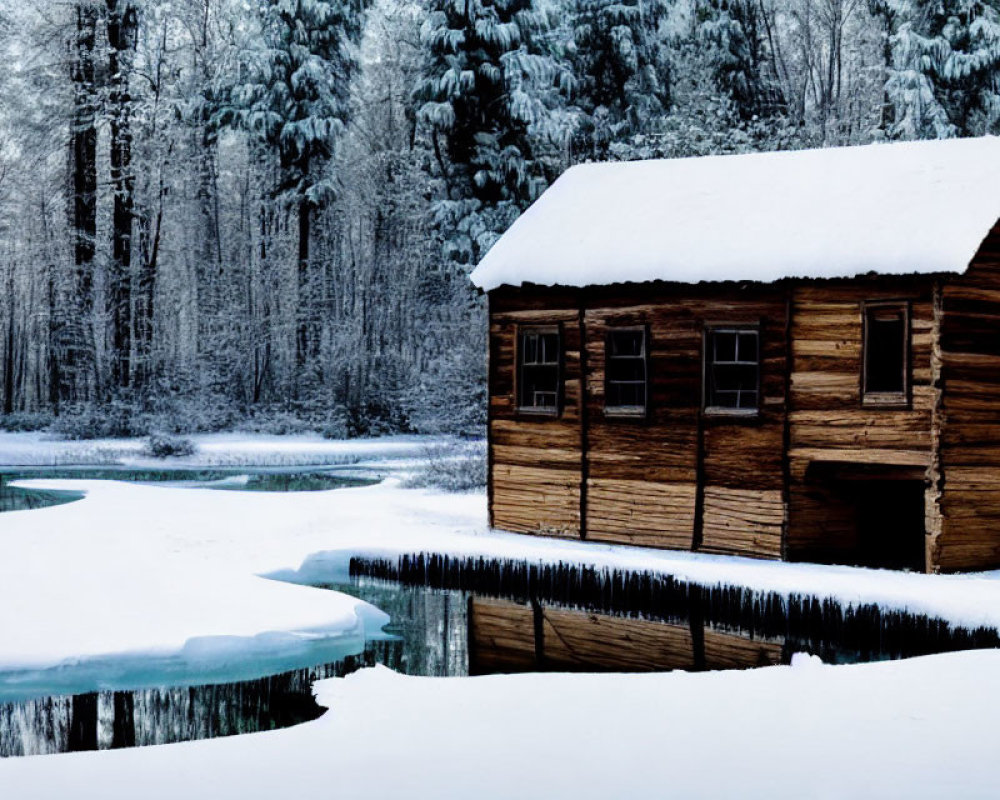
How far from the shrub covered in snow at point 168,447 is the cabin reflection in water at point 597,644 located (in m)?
20.5

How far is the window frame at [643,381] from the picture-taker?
65.6 feet

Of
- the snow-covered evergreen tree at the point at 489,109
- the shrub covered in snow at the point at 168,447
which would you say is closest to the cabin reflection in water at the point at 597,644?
the shrub covered in snow at the point at 168,447

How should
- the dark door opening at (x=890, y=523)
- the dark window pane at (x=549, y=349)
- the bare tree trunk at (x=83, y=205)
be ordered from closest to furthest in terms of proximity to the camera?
1. the dark door opening at (x=890, y=523)
2. the dark window pane at (x=549, y=349)
3. the bare tree trunk at (x=83, y=205)

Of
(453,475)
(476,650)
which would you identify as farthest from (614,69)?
(476,650)

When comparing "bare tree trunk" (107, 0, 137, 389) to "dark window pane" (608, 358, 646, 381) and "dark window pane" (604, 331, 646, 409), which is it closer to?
"dark window pane" (604, 331, 646, 409)

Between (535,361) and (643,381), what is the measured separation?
2025 mm

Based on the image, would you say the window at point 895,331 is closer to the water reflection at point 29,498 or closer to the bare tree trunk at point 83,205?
the water reflection at point 29,498

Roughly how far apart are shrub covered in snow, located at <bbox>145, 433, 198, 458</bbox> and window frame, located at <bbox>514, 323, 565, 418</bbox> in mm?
17253

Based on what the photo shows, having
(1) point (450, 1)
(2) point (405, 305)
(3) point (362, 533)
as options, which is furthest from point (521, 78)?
(3) point (362, 533)

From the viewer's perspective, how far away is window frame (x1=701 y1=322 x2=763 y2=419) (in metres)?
18.9

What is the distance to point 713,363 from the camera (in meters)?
19.5

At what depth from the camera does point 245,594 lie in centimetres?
1627

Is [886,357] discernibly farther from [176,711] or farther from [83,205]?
[83,205]

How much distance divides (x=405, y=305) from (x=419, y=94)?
11.8 meters
